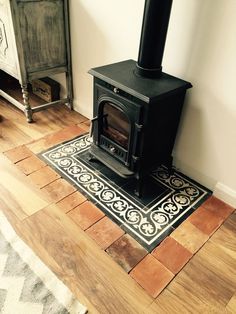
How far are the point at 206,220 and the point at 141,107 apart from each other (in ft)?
2.60

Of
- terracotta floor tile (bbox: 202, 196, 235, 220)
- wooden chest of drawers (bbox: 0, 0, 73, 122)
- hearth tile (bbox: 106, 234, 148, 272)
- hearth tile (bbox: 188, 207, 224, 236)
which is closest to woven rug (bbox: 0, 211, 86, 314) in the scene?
hearth tile (bbox: 106, 234, 148, 272)

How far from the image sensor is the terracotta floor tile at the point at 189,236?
1470mm

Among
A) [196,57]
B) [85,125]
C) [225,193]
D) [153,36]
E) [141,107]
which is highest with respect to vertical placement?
[153,36]

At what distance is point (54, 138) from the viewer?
2199 millimetres

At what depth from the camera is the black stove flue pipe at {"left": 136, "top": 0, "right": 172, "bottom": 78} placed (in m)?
1.33

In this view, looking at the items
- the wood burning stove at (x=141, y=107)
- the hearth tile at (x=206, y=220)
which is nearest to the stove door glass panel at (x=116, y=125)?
the wood burning stove at (x=141, y=107)

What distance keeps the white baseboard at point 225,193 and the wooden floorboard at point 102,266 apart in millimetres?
103

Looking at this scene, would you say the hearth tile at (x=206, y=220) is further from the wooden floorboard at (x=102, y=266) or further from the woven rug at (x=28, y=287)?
the woven rug at (x=28, y=287)

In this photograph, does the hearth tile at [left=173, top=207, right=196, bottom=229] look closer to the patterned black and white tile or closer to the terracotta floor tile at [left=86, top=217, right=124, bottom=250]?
the patterned black and white tile

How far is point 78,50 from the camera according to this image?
225 cm

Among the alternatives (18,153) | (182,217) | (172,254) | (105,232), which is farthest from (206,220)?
(18,153)

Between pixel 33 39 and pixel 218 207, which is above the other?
pixel 33 39

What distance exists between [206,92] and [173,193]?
0.67 m

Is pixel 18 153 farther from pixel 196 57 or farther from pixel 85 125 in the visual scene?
pixel 196 57
